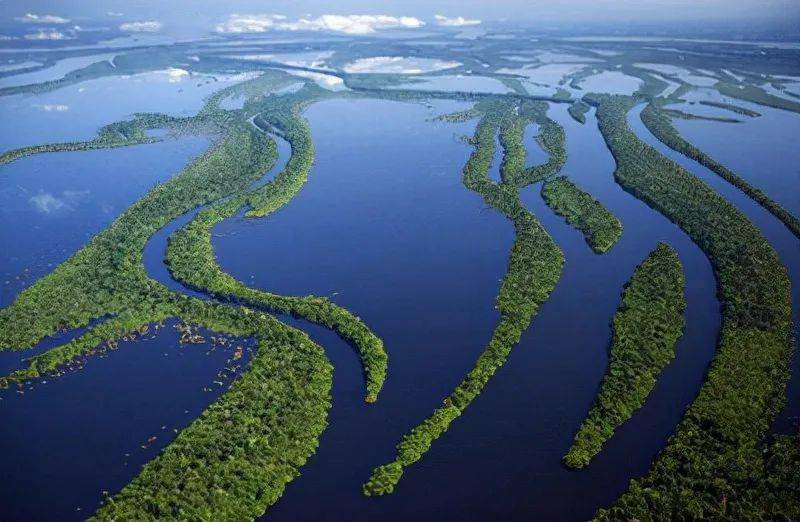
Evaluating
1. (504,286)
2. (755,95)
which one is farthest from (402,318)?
(755,95)

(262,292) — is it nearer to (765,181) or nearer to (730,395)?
(730,395)

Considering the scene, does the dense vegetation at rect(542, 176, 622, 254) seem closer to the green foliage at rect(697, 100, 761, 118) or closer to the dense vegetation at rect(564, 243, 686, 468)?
the dense vegetation at rect(564, 243, 686, 468)

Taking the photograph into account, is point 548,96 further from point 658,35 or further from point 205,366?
point 658,35

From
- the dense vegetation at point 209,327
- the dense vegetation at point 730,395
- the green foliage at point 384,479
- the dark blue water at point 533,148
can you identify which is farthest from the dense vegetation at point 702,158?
the green foliage at point 384,479

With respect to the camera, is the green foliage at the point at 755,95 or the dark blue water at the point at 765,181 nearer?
the dark blue water at the point at 765,181

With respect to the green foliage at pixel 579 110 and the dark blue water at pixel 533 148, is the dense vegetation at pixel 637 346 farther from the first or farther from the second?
the green foliage at pixel 579 110

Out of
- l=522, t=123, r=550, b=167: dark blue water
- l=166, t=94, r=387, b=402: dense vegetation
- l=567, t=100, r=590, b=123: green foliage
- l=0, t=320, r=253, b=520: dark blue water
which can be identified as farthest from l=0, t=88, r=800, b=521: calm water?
l=567, t=100, r=590, b=123: green foliage
